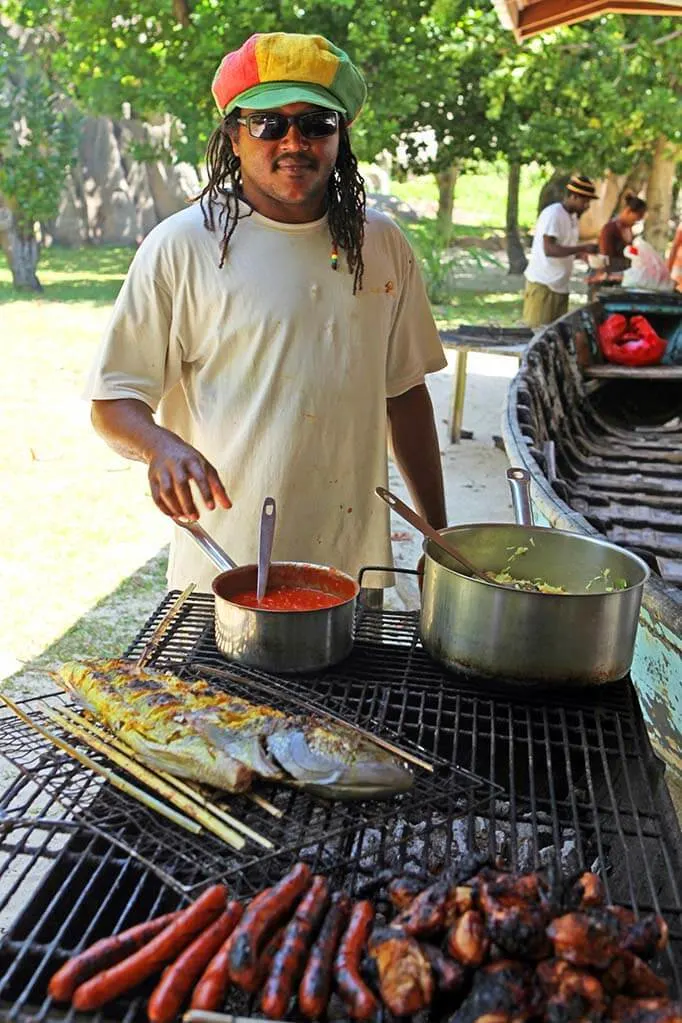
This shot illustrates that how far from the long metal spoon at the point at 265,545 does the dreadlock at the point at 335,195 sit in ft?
3.23

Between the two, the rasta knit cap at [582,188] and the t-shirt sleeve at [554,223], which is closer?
the t-shirt sleeve at [554,223]

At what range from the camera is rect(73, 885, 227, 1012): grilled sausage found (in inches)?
54.7

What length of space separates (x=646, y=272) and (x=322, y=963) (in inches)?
547

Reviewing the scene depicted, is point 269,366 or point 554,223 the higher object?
point 269,366

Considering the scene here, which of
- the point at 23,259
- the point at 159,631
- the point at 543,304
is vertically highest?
the point at 159,631

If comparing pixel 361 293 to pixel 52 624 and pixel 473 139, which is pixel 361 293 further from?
pixel 473 139

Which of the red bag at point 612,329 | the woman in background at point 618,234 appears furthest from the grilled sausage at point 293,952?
the woman in background at point 618,234

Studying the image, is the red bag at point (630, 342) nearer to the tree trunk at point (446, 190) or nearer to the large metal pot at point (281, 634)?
the large metal pot at point (281, 634)

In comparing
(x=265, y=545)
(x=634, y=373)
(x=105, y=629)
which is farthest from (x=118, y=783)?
(x=634, y=373)

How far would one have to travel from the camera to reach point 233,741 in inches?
76.7

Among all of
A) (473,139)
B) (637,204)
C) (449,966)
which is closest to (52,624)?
(449,966)

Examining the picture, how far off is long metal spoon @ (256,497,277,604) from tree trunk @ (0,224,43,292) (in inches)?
771

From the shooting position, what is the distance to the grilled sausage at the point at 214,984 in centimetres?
138

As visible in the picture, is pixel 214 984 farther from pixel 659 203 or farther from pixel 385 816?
pixel 659 203
